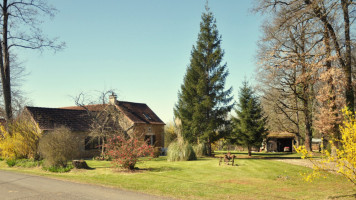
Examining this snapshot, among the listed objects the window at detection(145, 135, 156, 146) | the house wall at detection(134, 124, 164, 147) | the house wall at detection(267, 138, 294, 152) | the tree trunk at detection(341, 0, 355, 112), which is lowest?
the house wall at detection(267, 138, 294, 152)

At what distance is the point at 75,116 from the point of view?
2941cm

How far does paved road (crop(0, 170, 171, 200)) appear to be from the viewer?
929 centimetres

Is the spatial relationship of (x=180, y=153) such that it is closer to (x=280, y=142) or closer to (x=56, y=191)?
(x=56, y=191)

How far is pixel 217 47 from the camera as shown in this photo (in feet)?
104

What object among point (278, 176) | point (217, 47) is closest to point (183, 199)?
point (278, 176)

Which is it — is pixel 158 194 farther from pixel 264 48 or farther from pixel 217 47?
pixel 217 47

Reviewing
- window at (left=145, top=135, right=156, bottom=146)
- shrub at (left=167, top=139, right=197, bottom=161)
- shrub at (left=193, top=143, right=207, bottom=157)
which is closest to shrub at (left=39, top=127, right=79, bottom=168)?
shrub at (left=167, top=139, right=197, bottom=161)

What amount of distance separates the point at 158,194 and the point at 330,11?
45.7 ft

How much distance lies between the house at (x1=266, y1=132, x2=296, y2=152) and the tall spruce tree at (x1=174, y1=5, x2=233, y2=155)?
1465 cm

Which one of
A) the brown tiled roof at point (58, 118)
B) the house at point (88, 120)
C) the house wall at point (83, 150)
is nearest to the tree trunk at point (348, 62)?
the house at point (88, 120)

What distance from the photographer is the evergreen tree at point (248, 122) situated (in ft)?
101

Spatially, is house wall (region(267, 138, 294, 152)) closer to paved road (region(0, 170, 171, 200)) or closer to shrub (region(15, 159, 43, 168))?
shrub (region(15, 159, 43, 168))

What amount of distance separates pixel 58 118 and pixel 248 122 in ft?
62.9

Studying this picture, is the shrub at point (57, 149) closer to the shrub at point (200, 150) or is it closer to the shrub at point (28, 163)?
the shrub at point (28, 163)
